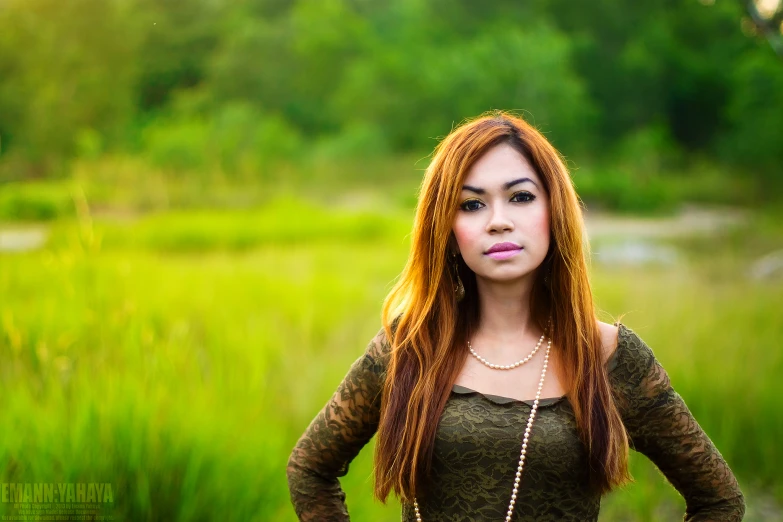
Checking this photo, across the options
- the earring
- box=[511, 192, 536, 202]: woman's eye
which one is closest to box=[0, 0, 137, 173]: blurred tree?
the earring

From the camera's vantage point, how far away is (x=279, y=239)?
1013 cm

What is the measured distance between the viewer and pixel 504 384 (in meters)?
1.47

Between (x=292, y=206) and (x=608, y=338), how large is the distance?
10545 millimetres

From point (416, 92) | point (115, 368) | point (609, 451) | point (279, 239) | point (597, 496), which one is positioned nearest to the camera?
point (609, 451)

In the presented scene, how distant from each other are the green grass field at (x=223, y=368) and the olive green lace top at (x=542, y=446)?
361 mm

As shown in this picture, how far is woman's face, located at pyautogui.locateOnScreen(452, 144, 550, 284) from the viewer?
145 centimetres

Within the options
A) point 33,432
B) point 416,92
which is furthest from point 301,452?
point 416,92

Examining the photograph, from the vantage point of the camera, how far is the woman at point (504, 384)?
1431mm

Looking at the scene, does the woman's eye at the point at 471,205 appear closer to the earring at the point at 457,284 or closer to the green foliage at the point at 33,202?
the earring at the point at 457,284

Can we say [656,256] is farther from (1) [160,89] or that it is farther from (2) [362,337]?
(1) [160,89]

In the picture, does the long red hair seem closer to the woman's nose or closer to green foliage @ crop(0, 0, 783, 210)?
the woman's nose

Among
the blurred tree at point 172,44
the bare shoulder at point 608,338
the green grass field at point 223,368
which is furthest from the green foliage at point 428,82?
the bare shoulder at point 608,338

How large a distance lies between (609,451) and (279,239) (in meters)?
8.95

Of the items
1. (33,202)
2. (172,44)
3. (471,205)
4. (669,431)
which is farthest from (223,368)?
(172,44)
